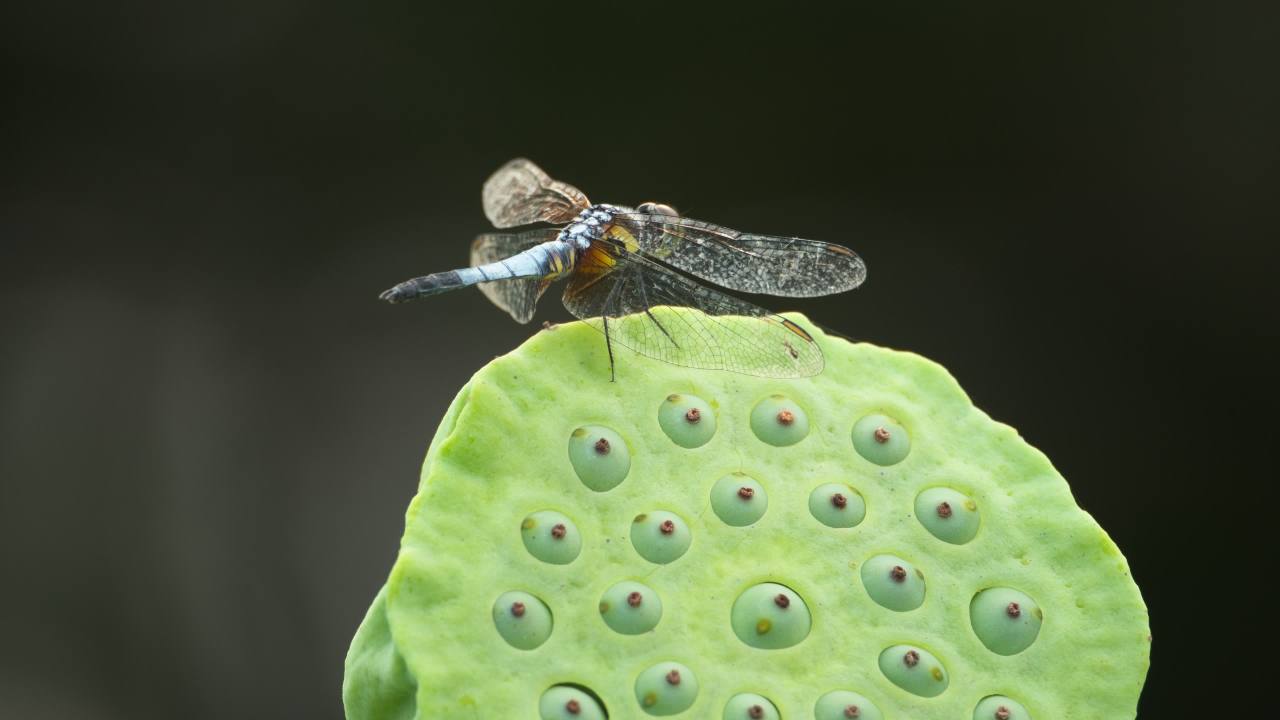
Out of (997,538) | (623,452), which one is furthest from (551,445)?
(997,538)

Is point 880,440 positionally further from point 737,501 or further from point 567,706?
point 567,706

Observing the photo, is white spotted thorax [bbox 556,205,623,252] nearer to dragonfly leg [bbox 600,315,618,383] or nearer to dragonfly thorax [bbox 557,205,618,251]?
dragonfly thorax [bbox 557,205,618,251]

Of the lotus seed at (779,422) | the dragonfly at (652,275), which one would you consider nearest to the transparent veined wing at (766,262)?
the dragonfly at (652,275)

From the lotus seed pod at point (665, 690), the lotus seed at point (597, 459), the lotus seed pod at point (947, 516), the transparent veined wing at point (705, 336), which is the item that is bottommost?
the lotus seed pod at point (665, 690)

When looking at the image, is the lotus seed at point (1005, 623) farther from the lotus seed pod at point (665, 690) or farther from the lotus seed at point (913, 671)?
the lotus seed pod at point (665, 690)

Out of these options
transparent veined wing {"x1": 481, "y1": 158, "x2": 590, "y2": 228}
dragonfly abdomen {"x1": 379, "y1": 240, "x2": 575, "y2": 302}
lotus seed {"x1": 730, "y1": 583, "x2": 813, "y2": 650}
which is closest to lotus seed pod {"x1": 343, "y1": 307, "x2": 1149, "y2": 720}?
lotus seed {"x1": 730, "y1": 583, "x2": 813, "y2": 650}

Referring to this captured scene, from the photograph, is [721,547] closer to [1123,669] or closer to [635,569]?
[635,569]

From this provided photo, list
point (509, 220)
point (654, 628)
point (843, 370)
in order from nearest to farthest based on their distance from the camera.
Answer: point (654, 628) < point (843, 370) < point (509, 220)
